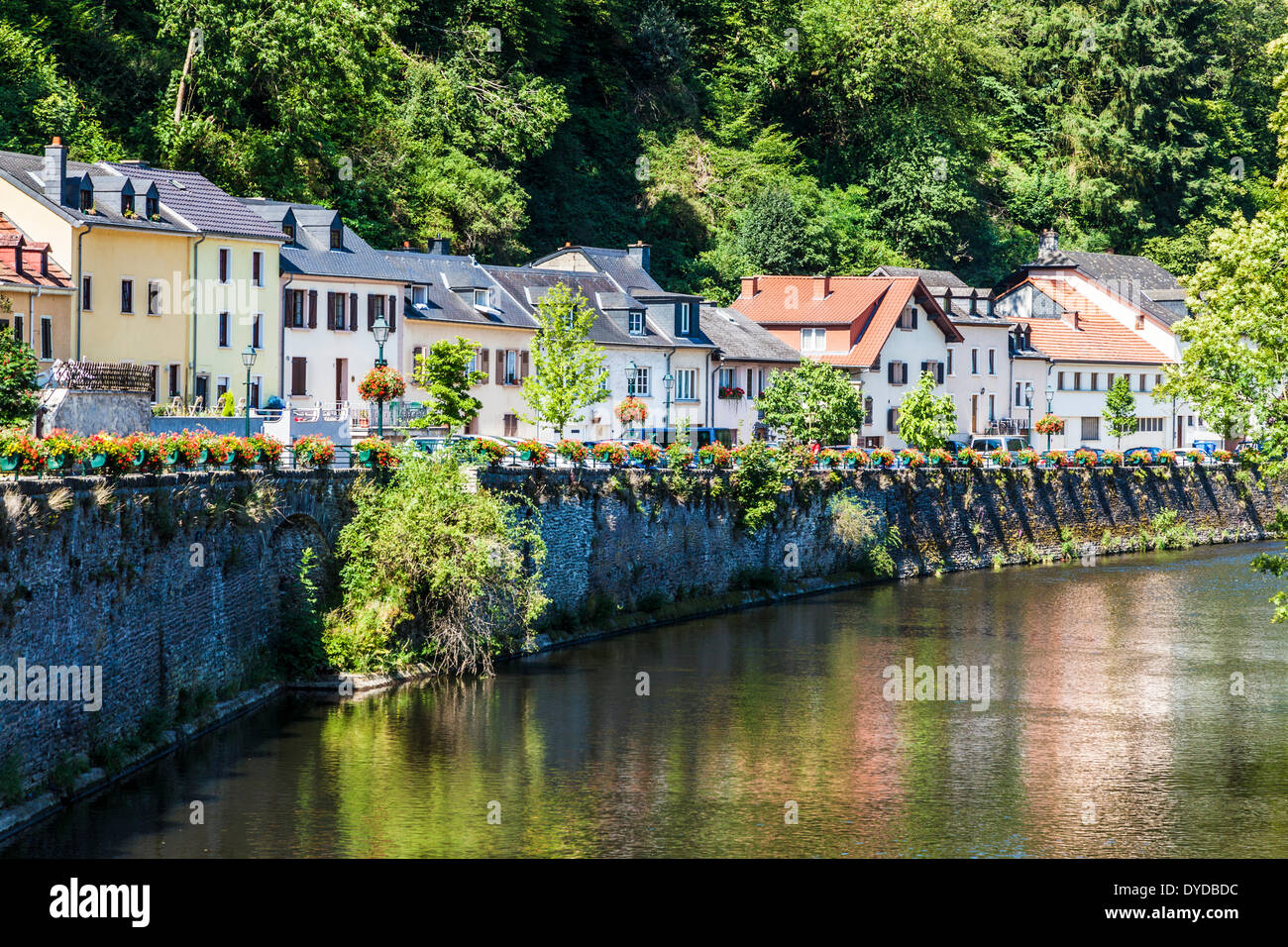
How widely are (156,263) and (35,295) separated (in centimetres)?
515

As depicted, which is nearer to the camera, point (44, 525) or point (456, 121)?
point (44, 525)

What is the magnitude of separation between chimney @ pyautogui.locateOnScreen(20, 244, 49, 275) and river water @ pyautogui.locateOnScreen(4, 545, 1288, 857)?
19256 mm

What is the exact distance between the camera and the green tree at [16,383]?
117ft

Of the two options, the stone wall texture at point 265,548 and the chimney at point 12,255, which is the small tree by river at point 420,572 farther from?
the chimney at point 12,255

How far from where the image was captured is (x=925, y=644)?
47219 mm

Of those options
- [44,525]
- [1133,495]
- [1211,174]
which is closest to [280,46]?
[1133,495]

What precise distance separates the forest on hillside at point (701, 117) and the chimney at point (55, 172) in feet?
32.8

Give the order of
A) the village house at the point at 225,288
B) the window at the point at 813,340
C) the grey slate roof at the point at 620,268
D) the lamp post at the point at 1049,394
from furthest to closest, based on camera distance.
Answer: the lamp post at the point at 1049,394 < the window at the point at 813,340 < the grey slate roof at the point at 620,268 < the village house at the point at 225,288

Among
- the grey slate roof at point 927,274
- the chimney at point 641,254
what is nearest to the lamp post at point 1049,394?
the grey slate roof at point 927,274

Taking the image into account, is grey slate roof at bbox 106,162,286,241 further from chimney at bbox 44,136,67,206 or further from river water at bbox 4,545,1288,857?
river water at bbox 4,545,1288,857

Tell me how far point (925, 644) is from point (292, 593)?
17.4m
